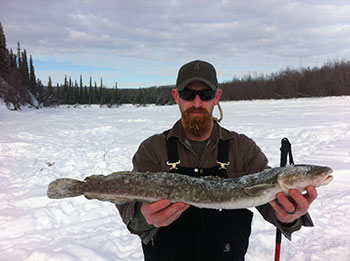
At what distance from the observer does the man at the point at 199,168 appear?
2770mm

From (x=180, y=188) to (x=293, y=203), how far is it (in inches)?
42.8

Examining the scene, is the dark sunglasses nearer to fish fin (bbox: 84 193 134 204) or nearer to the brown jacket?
the brown jacket

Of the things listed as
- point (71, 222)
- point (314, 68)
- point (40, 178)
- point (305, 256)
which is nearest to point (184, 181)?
point (305, 256)

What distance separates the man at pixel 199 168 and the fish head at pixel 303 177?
1.25ft

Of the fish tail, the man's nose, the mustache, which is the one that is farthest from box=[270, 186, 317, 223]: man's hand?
the fish tail

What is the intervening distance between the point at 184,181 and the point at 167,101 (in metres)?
92.3

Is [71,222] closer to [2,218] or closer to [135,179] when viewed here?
[2,218]

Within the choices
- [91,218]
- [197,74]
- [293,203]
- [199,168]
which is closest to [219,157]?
[199,168]

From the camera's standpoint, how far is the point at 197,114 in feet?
9.87

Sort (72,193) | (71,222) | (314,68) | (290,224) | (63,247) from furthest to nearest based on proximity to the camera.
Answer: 1. (314,68)
2. (71,222)
3. (63,247)
4. (290,224)
5. (72,193)

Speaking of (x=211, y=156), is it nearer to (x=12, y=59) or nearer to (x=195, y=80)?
(x=195, y=80)

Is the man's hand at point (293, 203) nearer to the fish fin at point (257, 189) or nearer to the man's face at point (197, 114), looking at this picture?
the fish fin at point (257, 189)

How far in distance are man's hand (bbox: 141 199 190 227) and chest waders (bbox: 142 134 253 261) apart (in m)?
0.47

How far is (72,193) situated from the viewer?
2361 millimetres
